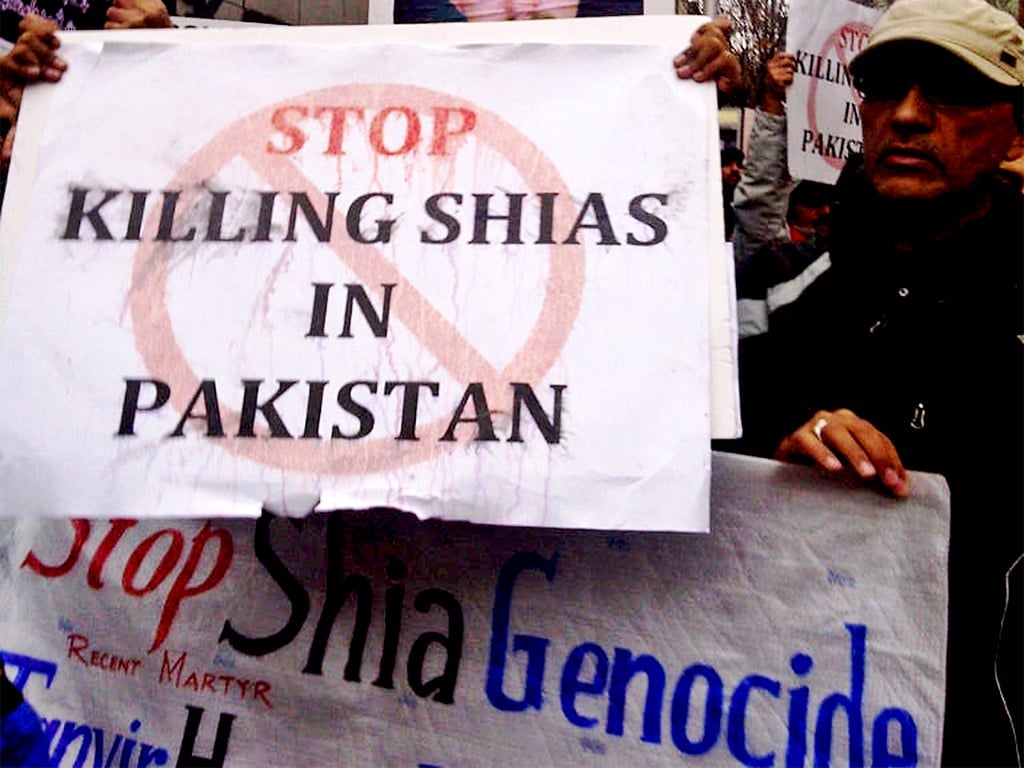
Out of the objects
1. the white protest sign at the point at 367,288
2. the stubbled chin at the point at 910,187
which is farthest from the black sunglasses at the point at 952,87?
the white protest sign at the point at 367,288

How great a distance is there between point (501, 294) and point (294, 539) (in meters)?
0.48

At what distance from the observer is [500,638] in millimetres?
1393

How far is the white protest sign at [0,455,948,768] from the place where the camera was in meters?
1.32

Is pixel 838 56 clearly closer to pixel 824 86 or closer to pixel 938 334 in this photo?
pixel 824 86

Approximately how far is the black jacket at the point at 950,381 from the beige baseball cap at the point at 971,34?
0.64 ft

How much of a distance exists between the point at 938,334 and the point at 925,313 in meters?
0.04

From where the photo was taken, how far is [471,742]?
1.37m

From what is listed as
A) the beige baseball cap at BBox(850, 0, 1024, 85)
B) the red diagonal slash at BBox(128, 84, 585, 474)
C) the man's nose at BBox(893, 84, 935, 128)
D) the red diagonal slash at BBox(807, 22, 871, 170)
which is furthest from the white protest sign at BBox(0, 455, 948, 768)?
the red diagonal slash at BBox(807, 22, 871, 170)

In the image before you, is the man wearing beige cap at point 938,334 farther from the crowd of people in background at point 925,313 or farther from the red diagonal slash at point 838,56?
the red diagonal slash at point 838,56

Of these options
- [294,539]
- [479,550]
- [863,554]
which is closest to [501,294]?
[479,550]

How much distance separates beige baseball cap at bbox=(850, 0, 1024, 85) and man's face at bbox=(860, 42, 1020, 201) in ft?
0.05

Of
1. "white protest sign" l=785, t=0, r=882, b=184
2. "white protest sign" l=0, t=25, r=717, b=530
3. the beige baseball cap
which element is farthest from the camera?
"white protest sign" l=785, t=0, r=882, b=184

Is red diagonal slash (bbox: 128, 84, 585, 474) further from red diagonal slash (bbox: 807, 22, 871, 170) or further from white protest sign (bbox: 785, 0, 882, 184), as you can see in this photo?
red diagonal slash (bbox: 807, 22, 871, 170)

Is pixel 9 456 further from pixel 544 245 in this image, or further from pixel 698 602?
pixel 698 602
